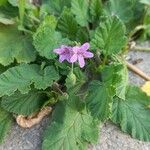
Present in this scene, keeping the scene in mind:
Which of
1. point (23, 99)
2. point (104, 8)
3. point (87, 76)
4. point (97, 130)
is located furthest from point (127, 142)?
point (104, 8)

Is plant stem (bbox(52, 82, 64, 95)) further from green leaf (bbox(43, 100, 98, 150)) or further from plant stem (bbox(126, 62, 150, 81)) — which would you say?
plant stem (bbox(126, 62, 150, 81))

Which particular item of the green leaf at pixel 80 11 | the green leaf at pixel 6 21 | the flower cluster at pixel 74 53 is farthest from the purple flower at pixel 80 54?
the green leaf at pixel 6 21

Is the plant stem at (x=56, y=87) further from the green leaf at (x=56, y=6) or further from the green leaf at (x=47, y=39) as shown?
the green leaf at (x=56, y=6)

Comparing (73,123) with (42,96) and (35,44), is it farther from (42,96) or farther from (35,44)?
(35,44)

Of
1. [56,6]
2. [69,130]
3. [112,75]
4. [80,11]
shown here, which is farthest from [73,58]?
[56,6]

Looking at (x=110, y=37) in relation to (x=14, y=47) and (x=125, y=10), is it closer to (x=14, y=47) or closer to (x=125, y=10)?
(x=125, y=10)
